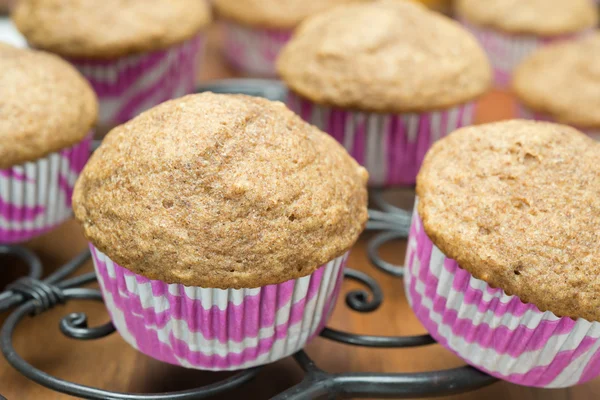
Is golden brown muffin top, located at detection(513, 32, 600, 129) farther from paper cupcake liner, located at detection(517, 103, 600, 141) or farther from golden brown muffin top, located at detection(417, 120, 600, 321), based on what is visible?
golden brown muffin top, located at detection(417, 120, 600, 321)

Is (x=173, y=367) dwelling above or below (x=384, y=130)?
below

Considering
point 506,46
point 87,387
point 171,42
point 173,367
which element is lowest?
point 173,367

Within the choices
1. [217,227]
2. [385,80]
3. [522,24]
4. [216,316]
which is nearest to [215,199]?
[217,227]

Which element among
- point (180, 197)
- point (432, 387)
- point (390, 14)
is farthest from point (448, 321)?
point (390, 14)

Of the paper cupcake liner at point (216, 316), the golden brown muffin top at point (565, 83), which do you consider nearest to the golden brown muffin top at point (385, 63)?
the golden brown muffin top at point (565, 83)

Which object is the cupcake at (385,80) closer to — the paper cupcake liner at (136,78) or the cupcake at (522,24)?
the paper cupcake liner at (136,78)

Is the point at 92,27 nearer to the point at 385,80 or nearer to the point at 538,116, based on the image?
the point at 385,80

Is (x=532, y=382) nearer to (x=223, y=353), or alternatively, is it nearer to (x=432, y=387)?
(x=432, y=387)
